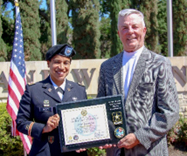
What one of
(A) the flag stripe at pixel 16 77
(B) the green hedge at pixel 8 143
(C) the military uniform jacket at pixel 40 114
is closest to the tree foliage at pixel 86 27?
(B) the green hedge at pixel 8 143

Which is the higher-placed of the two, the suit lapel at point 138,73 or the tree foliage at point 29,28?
the tree foliage at point 29,28

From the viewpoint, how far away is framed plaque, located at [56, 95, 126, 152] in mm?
1778

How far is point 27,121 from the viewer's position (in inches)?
80.0

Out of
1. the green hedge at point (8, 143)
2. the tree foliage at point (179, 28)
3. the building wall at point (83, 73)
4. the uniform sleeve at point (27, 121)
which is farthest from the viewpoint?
the tree foliage at point (179, 28)

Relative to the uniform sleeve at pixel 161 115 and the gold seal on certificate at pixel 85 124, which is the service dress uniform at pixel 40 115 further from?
the uniform sleeve at pixel 161 115

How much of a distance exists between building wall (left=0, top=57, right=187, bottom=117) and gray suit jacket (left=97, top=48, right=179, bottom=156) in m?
4.66

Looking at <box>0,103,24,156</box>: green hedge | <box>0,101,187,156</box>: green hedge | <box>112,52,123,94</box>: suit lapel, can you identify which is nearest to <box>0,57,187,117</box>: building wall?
<box>0,101,187,156</box>: green hedge

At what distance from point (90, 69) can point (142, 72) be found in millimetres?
4749

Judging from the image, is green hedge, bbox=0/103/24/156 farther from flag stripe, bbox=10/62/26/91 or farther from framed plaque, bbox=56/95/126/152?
framed plaque, bbox=56/95/126/152

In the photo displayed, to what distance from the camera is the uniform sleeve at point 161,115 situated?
170 cm

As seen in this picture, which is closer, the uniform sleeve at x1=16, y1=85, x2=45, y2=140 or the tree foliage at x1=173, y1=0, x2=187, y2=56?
the uniform sleeve at x1=16, y1=85, x2=45, y2=140

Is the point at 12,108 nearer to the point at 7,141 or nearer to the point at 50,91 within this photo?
the point at 7,141

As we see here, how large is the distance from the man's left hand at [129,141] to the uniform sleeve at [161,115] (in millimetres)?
32

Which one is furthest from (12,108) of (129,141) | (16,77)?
(129,141)
